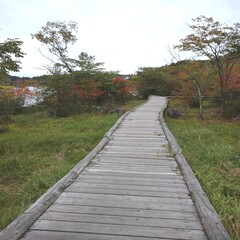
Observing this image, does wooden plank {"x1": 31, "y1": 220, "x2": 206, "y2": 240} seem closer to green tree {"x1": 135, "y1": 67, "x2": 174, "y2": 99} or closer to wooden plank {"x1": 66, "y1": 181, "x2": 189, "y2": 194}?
wooden plank {"x1": 66, "y1": 181, "x2": 189, "y2": 194}

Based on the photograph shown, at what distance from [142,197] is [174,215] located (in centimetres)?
67

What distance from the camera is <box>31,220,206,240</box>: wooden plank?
3.01 metres

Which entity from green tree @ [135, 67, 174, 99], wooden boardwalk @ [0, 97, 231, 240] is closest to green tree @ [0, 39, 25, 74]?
wooden boardwalk @ [0, 97, 231, 240]

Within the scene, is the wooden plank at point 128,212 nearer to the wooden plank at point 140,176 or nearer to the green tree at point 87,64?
the wooden plank at point 140,176

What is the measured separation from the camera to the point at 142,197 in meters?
4.05

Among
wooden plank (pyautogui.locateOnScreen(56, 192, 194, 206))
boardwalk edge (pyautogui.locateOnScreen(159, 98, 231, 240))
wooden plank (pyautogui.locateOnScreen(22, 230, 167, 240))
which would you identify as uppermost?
boardwalk edge (pyautogui.locateOnScreen(159, 98, 231, 240))

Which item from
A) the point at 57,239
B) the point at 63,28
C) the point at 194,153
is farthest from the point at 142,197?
the point at 63,28

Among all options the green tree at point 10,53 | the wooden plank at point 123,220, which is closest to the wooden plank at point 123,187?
the wooden plank at point 123,220

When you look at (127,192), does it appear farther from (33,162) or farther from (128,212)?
(33,162)

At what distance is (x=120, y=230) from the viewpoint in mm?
3088

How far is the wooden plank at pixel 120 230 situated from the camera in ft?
9.87

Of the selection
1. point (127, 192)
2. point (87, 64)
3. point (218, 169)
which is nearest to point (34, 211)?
point (127, 192)

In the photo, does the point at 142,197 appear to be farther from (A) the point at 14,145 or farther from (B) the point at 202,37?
(B) the point at 202,37

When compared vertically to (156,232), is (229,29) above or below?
above
